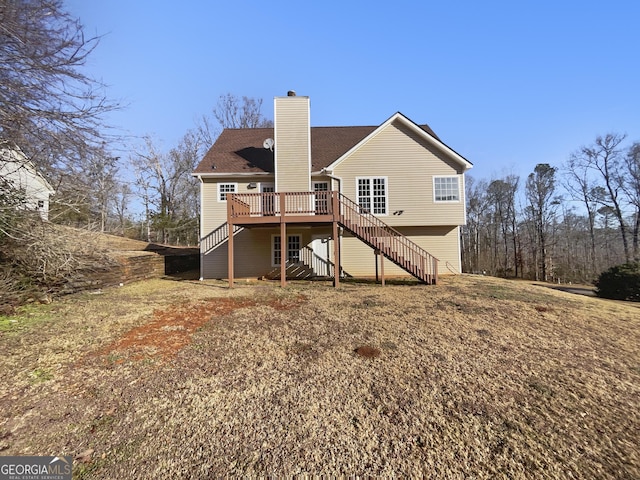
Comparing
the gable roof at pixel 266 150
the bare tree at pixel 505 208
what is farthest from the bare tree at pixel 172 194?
the bare tree at pixel 505 208

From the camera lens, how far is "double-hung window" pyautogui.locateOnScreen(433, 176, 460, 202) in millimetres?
13406

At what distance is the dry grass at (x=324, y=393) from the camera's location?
105 inches

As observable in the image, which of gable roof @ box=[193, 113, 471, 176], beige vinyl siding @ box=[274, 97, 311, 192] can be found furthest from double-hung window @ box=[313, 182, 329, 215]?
gable roof @ box=[193, 113, 471, 176]

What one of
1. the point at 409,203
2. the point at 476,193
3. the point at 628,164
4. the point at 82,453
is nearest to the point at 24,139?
the point at 82,453

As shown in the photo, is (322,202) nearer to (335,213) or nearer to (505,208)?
(335,213)

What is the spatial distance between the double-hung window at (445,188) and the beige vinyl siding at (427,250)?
4.82 ft

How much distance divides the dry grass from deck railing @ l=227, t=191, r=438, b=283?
13.0 ft

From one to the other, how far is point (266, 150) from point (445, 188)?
9373mm

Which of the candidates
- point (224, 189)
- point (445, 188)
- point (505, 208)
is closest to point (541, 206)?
point (505, 208)

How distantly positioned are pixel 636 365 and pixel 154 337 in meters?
8.39

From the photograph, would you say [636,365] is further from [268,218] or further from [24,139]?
[24,139]

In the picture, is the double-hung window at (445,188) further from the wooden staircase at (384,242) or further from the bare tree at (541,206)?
the bare tree at (541,206)

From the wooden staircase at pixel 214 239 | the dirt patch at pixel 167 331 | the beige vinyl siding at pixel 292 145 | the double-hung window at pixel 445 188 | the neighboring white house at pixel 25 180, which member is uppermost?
the beige vinyl siding at pixel 292 145

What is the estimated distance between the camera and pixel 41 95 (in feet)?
19.0
